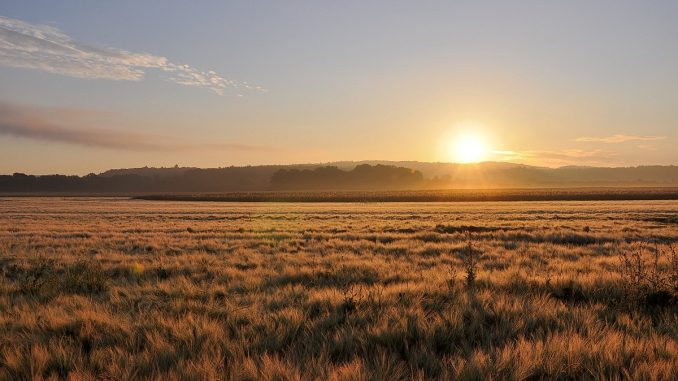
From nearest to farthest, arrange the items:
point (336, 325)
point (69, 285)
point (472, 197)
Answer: point (336, 325)
point (69, 285)
point (472, 197)

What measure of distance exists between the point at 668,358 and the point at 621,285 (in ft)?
11.6

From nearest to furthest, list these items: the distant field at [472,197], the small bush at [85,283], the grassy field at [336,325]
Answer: the grassy field at [336,325]
the small bush at [85,283]
the distant field at [472,197]

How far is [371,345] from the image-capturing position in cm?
448

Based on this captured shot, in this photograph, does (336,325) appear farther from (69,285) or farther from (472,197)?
(472,197)

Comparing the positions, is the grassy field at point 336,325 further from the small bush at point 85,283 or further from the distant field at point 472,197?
the distant field at point 472,197

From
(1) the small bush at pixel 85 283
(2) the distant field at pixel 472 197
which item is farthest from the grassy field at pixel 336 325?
(2) the distant field at pixel 472 197

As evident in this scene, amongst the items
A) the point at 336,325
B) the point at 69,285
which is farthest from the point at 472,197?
the point at 336,325

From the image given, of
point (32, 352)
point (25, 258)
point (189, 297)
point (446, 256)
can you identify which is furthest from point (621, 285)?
point (25, 258)

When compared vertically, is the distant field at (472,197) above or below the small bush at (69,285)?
below

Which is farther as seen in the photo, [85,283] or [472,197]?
[472,197]

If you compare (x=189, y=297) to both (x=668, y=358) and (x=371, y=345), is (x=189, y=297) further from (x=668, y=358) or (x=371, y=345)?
(x=668, y=358)

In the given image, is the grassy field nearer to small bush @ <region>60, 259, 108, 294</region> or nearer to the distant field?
small bush @ <region>60, 259, 108, 294</region>

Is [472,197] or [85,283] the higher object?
[85,283]

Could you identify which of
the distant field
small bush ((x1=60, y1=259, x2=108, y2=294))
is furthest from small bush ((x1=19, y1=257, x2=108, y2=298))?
the distant field
